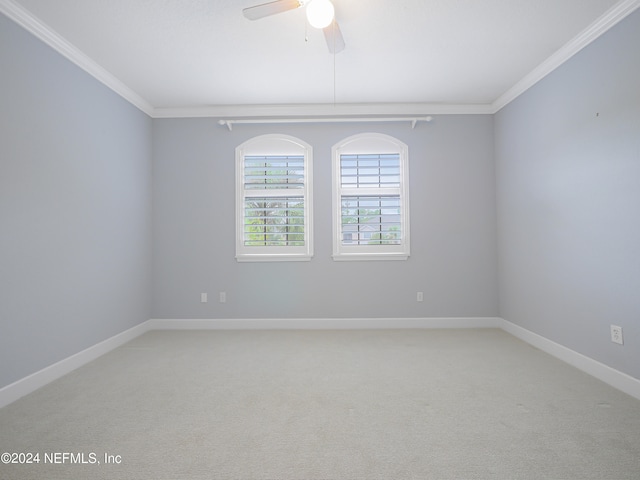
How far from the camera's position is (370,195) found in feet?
14.2

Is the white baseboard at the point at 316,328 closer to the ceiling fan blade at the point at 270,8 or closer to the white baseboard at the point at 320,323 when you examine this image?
the white baseboard at the point at 320,323

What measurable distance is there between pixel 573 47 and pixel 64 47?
14.1 feet

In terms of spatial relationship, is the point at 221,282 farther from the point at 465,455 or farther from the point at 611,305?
the point at 611,305

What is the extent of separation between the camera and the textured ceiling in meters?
2.45

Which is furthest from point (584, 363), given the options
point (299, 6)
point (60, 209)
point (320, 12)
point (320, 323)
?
point (60, 209)

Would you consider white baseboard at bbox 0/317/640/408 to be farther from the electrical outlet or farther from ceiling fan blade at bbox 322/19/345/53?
ceiling fan blade at bbox 322/19/345/53

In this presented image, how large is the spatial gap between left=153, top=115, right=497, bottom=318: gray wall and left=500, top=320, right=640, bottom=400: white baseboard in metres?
0.64

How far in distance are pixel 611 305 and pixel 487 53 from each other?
7.70 feet

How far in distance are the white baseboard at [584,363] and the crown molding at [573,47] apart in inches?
102

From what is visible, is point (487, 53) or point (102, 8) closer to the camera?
point (102, 8)

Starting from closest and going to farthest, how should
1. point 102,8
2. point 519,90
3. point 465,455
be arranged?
point 465,455 < point 102,8 < point 519,90

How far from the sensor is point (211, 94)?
3.85 metres

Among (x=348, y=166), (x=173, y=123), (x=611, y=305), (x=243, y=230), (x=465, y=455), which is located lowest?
(x=465, y=455)

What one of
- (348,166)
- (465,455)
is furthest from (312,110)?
(465,455)
